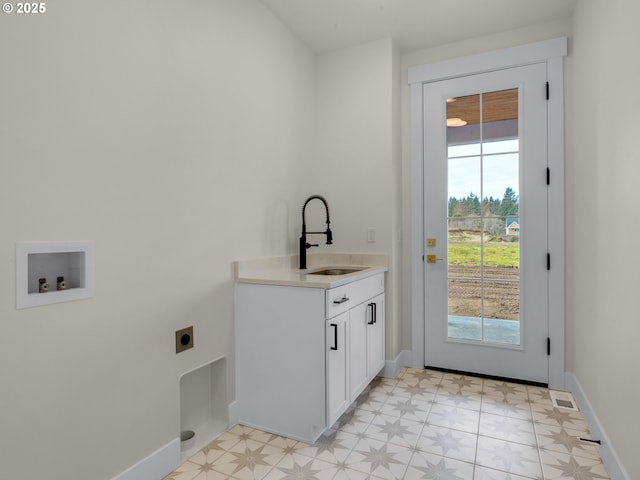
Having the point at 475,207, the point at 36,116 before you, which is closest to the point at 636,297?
the point at 475,207

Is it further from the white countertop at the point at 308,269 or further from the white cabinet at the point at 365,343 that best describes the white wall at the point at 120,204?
the white cabinet at the point at 365,343

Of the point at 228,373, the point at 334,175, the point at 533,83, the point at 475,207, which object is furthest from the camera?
the point at 334,175

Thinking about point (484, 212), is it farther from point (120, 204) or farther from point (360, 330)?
point (120, 204)

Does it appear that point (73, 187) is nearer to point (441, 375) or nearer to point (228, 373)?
point (228, 373)

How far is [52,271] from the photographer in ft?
4.46

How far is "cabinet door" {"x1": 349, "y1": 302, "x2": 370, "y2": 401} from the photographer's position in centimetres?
222

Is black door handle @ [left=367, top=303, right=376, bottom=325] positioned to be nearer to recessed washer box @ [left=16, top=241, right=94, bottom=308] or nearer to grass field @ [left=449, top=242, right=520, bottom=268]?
grass field @ [left=449, top=242, right=520, bottom=268]

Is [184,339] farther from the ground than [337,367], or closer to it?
farther from the ground

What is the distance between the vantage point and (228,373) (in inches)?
84.3

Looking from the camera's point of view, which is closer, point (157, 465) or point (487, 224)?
point (157, 465)

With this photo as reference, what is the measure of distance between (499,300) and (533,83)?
1.62 metres

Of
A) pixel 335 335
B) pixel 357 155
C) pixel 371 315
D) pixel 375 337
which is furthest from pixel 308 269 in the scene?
pixel 357 155

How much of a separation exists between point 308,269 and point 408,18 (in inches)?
76.2

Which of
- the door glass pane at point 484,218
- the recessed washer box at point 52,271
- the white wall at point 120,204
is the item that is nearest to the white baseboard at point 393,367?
the door glass pane at point 484,218
